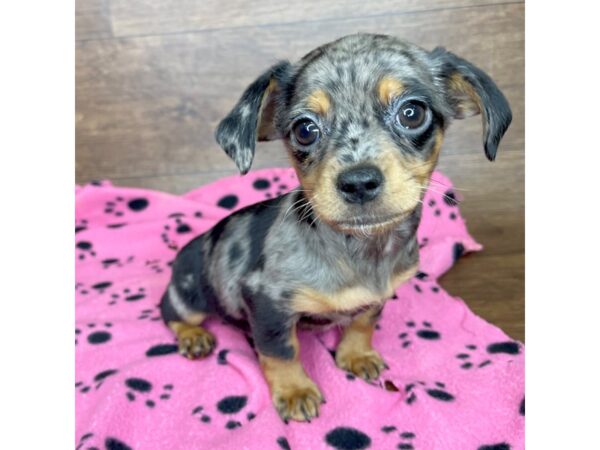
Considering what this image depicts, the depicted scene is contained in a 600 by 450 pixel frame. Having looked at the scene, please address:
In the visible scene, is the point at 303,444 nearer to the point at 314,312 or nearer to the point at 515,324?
the point at 314,312

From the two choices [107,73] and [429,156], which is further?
[107,73]

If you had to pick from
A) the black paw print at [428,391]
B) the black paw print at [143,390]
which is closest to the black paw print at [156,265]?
the black paw print at [143,390]

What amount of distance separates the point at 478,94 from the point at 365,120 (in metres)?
0.43

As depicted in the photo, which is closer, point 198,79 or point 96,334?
point 96,334

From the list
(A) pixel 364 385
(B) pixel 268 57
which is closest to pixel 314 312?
(A) pixel 364 385

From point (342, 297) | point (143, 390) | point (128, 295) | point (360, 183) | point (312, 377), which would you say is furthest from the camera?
point (128, 295)

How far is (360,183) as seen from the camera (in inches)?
76.2

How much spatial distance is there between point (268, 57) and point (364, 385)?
7.89 ft

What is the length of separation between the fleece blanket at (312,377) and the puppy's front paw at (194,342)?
1.5 inches

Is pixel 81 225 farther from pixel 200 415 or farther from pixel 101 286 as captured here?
pixel 200 415

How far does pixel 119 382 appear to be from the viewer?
8.57ft

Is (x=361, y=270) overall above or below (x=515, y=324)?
above

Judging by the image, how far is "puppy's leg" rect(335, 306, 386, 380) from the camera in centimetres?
269

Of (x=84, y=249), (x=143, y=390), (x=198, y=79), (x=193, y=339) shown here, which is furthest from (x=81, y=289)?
(x=198, y=79)
